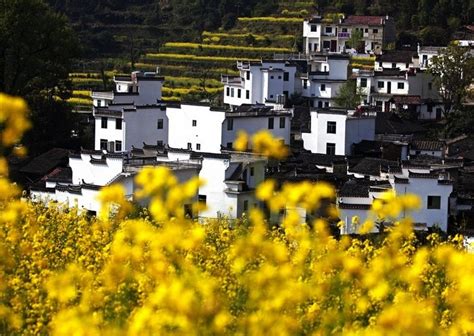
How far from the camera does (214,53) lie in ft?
148

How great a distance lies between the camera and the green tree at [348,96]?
3559 cm

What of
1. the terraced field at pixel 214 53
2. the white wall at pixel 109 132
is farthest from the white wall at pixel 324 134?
the terraced field at pixel 214 53

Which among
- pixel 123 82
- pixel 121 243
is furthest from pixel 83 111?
pixel 121 243

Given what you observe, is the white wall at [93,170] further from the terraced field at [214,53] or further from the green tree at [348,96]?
the terraced field at [214,53]

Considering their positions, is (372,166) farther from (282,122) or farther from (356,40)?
(356,40)

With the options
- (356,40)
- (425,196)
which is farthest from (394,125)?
(356,40)

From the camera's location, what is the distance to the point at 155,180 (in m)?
4.77

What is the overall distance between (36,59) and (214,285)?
24150 millimetres

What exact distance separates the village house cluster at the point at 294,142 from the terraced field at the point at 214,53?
322 cm

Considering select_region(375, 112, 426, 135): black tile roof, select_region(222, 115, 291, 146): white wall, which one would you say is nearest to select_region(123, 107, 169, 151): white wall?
select_region(222, 115, 291, 146): white wall

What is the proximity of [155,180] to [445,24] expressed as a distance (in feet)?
141

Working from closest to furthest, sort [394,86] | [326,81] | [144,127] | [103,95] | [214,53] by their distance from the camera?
[144,127] < [103,95] < [394,86] < [326,81] < [214,53]

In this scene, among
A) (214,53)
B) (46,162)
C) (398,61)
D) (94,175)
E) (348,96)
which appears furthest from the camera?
(214,53)

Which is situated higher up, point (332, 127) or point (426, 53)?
point (426, 53)
